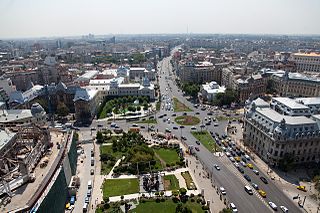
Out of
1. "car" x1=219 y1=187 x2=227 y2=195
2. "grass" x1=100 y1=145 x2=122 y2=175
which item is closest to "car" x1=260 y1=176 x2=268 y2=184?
"car" x1=219 y1=187 x2=227 y2=195

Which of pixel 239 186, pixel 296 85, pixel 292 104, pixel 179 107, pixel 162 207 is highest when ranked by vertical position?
pixel 292 104

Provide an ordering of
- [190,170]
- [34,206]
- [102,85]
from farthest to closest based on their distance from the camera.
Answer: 1. [102,85]
2. [190,170]
3. [34,206]

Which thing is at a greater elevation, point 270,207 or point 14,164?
point 14,164

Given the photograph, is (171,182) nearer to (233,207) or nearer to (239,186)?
(233,207)

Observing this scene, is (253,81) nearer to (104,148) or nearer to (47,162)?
(104,148)

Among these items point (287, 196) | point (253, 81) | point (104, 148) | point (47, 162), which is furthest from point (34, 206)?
point (253, 81)

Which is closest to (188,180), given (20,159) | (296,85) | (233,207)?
(233,207)
